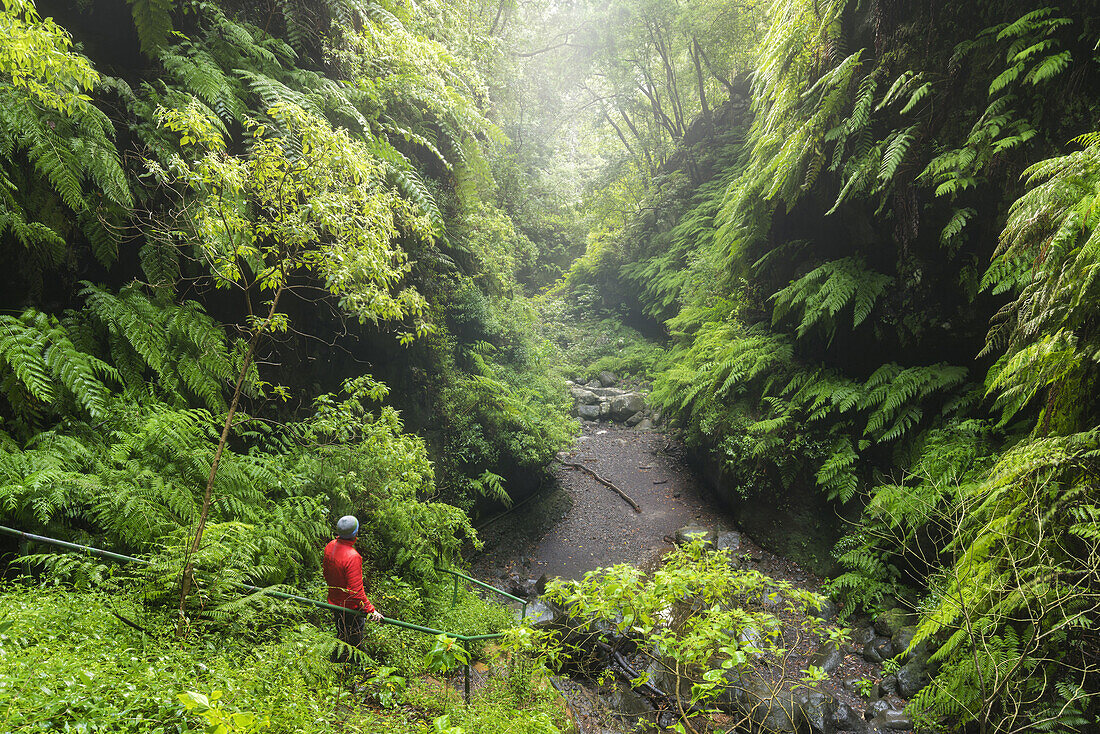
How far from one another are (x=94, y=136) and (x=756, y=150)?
853 centimetres

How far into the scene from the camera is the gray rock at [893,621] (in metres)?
5.00

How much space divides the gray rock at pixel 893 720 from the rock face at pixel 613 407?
7916 millimetres

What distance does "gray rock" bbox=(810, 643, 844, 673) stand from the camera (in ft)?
16.6

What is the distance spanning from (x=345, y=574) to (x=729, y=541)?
5989 millimetres

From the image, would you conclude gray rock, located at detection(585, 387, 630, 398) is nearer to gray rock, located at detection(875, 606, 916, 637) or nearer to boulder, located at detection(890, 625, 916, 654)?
gray rock, located at detection(875, 606, 916, 637)

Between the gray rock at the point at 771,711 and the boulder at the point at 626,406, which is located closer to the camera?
the gray rock at the point at 771,711

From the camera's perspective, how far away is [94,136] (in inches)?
139

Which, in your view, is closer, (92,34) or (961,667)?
(961,667)

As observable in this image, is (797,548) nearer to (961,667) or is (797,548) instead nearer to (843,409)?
(843,409)

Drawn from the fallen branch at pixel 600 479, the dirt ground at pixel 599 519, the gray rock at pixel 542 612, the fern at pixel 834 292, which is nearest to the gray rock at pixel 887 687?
the dirt ground at pixel 599 519

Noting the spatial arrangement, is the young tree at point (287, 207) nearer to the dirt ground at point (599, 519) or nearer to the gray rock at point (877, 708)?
the dirt ground at point (599, 519)

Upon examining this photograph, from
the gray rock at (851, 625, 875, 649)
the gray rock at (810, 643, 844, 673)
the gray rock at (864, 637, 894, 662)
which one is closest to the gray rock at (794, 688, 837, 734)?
the gray rock at (810, 643, 844, 673)

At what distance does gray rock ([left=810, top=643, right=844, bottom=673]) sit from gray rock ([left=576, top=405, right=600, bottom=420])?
26.3ft

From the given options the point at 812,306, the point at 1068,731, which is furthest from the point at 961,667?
the point at 812,306
